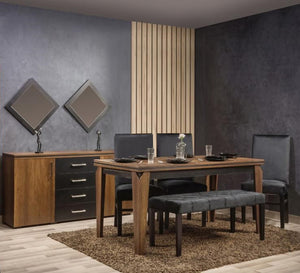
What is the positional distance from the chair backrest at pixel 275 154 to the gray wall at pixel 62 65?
5.81 feet

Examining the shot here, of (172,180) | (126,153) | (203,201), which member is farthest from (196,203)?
(172,180)

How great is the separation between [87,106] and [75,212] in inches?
53.8

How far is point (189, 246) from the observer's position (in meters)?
4.61

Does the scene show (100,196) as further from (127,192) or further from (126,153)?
(126,153)

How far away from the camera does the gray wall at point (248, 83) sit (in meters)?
6.01

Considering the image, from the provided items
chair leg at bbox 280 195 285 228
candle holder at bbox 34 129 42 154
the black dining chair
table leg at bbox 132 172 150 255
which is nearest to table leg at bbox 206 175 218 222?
the black dining chair

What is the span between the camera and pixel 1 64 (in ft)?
19.0

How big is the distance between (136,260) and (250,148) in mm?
2940

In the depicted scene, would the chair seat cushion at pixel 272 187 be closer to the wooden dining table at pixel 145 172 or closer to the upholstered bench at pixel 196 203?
the wooden dining table at pixel 145 172

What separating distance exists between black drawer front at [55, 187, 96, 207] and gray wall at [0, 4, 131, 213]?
64 centimetres

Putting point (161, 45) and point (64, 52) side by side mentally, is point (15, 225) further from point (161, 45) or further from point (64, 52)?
point (161, 45)

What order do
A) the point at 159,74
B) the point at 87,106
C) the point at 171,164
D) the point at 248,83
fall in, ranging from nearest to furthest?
the point at 171,164 → the point at 87,106 → the point at 248,83 → the point at 159,74

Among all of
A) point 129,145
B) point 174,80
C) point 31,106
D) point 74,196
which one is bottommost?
point 74,196

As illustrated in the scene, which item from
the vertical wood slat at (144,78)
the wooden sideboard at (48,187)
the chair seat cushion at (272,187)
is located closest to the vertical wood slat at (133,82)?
the vertical wood slat at (144,78)
